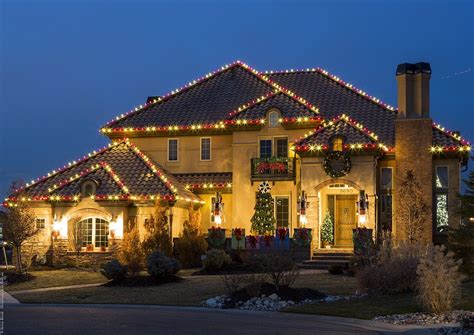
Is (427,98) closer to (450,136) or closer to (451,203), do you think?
(450,136)

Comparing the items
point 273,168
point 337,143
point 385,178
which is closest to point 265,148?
point 273,168

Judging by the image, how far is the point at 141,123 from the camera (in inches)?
1625

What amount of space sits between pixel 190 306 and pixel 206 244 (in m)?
11.8

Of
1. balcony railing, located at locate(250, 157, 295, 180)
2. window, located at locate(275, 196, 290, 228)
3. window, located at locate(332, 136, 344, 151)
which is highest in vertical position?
window, located at locate(332, 136, 344, 151)

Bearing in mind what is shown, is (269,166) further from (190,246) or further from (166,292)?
(166,292)

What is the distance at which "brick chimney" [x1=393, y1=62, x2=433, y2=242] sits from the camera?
34.9 m

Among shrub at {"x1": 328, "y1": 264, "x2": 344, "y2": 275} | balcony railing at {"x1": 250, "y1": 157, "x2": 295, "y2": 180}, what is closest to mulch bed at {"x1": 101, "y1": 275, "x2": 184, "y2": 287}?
shrub at {"x1": 328, "y1": 264, "x2": 344, "y2": 275}

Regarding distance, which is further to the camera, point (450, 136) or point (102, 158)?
point (102, 158)

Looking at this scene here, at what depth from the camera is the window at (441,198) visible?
35875mm

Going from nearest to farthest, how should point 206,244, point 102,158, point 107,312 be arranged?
point 107,312
point 206,244
point 102,158

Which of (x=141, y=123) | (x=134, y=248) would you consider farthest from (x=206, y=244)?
(x=141, y=123)

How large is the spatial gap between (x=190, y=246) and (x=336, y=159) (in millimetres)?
7750

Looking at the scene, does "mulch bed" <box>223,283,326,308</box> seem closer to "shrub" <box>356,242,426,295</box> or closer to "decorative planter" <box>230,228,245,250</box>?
"shrub" <box>356,242,426,295</box>

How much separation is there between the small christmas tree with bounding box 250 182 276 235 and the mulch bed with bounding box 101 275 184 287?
9.27 meters
